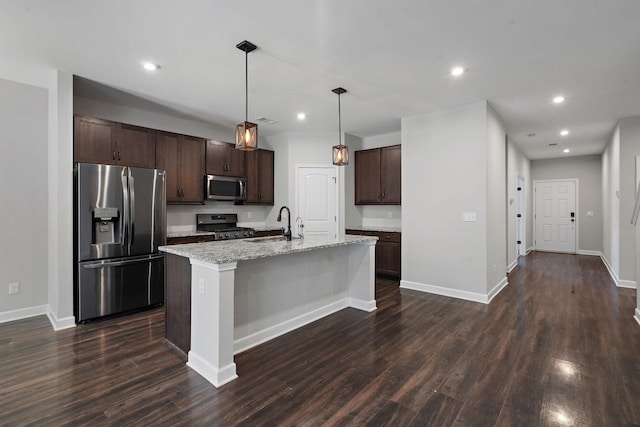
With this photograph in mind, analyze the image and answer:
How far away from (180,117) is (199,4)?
122 inches

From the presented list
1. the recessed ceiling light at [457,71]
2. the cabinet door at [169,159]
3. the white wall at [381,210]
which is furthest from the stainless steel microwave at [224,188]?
the recessed ceiling light at [457,71]

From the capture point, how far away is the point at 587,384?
7.57ft

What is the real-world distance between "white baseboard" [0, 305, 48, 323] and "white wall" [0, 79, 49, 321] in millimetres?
25

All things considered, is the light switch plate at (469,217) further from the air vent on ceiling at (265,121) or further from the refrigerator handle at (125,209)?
the refrigerator handle at (125,209)

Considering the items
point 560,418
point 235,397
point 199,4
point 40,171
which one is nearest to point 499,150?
point 560,418

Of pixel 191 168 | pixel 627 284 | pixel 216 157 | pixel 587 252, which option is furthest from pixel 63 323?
pixel 587 252

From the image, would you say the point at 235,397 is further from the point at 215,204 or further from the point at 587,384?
the point at 215,204

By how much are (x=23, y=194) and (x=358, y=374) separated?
4132 mm

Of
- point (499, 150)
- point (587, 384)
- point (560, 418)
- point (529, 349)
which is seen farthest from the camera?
point (499, 150)

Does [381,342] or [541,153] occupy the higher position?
[541,153]

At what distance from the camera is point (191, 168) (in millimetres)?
4875

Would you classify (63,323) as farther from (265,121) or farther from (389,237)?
(389,237)

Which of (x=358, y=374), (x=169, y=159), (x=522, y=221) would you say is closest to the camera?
(x=358, y=374)

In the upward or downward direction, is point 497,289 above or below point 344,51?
below
